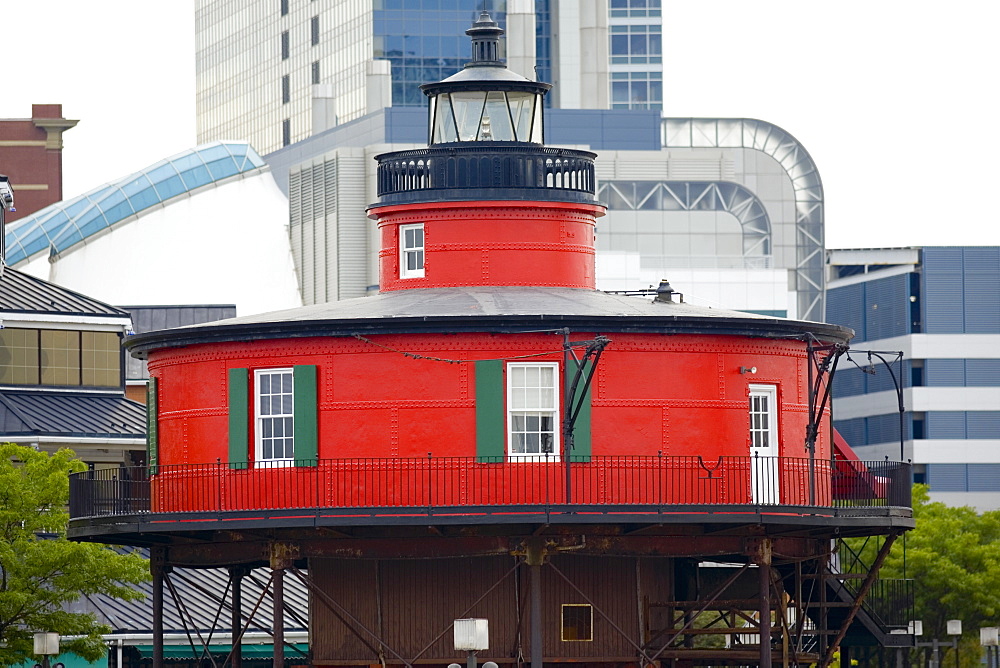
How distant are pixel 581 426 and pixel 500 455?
62.9 inches

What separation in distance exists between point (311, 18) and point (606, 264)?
2765 inches

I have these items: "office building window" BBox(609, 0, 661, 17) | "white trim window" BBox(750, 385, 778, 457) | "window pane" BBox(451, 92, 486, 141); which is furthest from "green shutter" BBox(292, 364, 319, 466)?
"office building window" BBox(609, 0, 661, 17)

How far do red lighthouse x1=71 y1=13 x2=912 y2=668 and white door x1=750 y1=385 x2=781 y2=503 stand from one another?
5 centimetres

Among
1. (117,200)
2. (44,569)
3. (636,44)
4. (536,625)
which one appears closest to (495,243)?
(536,625)

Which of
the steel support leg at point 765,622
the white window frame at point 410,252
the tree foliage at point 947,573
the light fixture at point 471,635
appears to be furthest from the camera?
the tree foliage at point 947,573

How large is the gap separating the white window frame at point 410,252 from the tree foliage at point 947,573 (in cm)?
3176

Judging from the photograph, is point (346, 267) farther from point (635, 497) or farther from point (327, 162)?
point (635, 497)

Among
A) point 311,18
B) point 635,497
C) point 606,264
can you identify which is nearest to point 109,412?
point 635,497

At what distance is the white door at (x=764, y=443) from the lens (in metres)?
45.2

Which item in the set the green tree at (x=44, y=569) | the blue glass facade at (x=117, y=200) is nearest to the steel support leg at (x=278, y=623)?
the green tree at (x=44, y=569)

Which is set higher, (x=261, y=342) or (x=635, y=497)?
(x=261, y=342)

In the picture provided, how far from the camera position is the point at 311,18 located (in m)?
196

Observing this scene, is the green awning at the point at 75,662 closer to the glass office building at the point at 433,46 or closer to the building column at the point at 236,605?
the building column at the point at 236,605

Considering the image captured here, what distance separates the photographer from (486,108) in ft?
166
